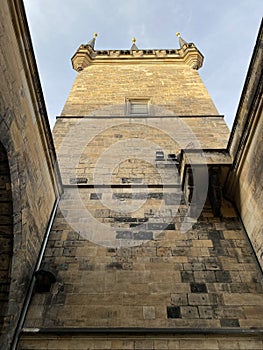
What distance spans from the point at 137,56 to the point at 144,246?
10871mm

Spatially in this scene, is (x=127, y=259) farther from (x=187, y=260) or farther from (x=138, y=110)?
(x=138, y=110)

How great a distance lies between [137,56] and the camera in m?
13.3

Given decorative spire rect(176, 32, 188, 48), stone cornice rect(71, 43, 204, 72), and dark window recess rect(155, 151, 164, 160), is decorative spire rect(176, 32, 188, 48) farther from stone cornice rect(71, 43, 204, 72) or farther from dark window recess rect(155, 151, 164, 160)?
dark window recess rect(155, 151, 164, 160)

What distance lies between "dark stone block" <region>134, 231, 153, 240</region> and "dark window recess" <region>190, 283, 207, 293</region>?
100cm

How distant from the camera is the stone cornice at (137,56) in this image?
498 inches

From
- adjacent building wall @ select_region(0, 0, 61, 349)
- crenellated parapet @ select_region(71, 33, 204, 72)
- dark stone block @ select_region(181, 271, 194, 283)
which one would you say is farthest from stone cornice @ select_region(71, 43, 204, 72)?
dark stone block @ select_region(181, 271, 194, 283)

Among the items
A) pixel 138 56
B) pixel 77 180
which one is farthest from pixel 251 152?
pixel 138 56

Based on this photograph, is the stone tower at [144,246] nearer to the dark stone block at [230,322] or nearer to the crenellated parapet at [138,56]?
the dark stone block at [230,322]

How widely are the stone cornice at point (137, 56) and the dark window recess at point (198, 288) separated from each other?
33.8ft

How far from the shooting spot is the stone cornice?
12656 millimetres

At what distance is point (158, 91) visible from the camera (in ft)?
33.2

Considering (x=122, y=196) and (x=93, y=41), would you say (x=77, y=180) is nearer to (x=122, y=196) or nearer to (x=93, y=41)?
(x=122, y=196)

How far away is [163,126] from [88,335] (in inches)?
223

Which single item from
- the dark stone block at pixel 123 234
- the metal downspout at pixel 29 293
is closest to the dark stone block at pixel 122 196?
the dark stone block at pixel 123 234
